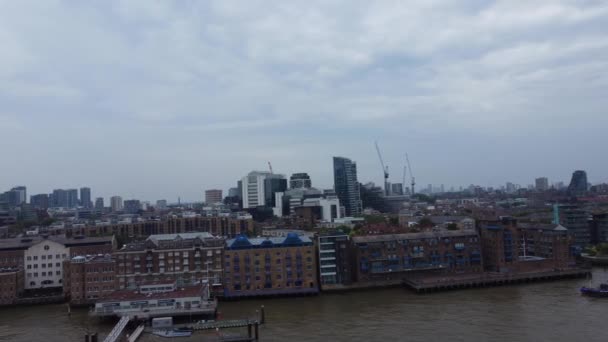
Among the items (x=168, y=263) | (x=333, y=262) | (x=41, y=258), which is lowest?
(x=333, y=262)

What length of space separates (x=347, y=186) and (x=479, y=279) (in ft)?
271

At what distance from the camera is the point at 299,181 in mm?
127812

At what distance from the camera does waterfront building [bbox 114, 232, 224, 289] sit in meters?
37.5

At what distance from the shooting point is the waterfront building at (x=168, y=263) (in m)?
37.5

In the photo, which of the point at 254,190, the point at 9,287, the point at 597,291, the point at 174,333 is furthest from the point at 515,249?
the point at 254,190

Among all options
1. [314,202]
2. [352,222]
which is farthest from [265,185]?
[352,222]

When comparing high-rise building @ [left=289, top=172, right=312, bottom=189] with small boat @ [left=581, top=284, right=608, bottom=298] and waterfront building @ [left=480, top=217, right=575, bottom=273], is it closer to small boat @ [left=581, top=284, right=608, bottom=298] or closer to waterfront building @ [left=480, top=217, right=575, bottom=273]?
waterfront building @ [left=480, top=217, right=575, bottom=273]

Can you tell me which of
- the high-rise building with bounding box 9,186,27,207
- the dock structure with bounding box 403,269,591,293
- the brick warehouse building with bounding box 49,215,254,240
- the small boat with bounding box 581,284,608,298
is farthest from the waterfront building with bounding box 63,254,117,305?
the high-rise building with bounding box 9,186,27,207

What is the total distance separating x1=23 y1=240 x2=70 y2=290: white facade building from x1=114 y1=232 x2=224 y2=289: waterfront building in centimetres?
→ 903

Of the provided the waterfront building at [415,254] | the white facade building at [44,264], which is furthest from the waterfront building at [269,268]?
the white facade building at [44,264]

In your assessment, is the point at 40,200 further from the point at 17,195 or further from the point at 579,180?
the point at 579,180

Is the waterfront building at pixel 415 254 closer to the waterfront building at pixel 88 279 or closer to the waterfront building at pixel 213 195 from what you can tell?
the waterfront building at pixel 88 279

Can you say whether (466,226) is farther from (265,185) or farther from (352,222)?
(265,185)

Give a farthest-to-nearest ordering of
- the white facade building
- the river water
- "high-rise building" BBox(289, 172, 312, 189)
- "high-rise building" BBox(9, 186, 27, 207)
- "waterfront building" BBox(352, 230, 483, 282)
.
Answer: "high-rise building" BBox(9, 186, 27, 207) < "high-rise building" BBox(289, 172, 312, 189) < the white facade building < "waterfront building" BBox(352, 230, 483, 282) < the river water
